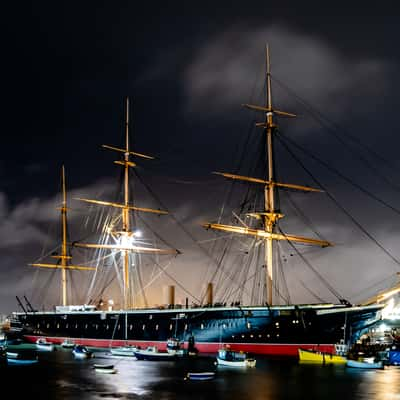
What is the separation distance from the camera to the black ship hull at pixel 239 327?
172 feet

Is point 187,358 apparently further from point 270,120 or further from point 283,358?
point 270,120

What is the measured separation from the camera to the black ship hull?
5234 centimetres

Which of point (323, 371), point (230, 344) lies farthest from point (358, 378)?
point (230, 344)

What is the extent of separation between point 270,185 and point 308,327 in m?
18.0

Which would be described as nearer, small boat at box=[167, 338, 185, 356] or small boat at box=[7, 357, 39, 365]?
small boat at box=[7, 357, 39, 365]

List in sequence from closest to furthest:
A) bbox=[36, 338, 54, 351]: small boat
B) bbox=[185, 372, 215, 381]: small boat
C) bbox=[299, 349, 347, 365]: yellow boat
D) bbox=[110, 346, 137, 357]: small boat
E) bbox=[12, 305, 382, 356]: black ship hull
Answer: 1. bbox=[185, 372, 215, 381]: small boat
2. bbox=[299, 349, 347, 365]: yellow boat
3. bbox=[12, 305, 382, 356]: black ship hull
4. bbox=[110, 346, 137, 357]: small boat
5. bbox=[36, 338, 54, 351]: small boat

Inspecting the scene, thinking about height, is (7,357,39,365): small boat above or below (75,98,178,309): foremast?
below

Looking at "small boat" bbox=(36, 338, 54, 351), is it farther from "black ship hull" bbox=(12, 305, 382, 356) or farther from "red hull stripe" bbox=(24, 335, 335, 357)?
"red hull stripe" bbox=(24, 335, 335, 357)

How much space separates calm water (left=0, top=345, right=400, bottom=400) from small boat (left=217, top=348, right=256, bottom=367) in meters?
0.82

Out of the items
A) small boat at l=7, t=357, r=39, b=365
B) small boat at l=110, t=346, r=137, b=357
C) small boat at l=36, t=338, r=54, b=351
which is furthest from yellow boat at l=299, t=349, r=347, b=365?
small boat at l=36, t=338, r=54, b=351

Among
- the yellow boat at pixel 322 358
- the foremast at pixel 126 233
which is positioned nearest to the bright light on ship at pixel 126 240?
the foremast at pixel 126 233

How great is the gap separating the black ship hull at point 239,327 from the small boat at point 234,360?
6225mm

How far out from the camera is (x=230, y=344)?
2255 inches

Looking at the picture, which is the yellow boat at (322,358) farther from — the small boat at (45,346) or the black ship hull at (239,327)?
the small boat at (45,346)
